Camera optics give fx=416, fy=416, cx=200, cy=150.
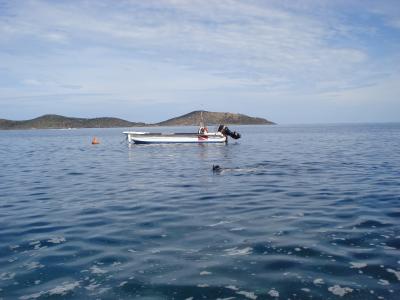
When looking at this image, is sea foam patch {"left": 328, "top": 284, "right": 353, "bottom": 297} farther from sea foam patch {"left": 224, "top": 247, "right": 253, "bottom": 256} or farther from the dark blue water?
sea foam patch {"left": 224, "top": 247, "right": 253, "bottom": 256}

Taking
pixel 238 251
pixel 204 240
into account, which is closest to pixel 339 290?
pixel 238 251

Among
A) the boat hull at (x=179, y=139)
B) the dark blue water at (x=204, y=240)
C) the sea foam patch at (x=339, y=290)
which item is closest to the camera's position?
the sea foam patch at (x=339, y=290)

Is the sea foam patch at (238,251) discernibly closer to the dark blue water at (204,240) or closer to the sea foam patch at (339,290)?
the dark blue water at (204,240)

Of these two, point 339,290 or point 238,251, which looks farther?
point 238,251

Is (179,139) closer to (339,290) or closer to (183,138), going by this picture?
(183,138)

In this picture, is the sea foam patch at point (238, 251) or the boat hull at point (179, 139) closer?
the sea foam patch at point (238, 251)

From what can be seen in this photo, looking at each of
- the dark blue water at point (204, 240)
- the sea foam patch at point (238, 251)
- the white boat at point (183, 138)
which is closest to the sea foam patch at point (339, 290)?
the dark blue water at point (204, 240)

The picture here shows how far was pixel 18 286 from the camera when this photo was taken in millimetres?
8844

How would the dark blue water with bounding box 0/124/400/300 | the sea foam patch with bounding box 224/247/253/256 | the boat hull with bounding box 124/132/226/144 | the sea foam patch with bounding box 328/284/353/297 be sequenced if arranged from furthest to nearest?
the boat hull with bounding box 124/132/226/144
the sea foam patch with bounding box 224/247/253/256
the dark blue water with bounding box 0/124/400/300
the sea foam patch with bounding box 328/284/353/297

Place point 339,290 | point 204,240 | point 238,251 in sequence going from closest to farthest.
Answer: point 339,290, point 238,251, point 204,240

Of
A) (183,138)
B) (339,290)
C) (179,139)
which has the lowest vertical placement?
(339,290)

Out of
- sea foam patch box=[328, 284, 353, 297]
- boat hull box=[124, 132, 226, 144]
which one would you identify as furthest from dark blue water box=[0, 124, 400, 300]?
boat hull box=[124, 132, 226, 144]

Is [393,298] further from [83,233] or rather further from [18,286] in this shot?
[83,233]

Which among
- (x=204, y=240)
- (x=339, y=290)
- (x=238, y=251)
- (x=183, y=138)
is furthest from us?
(x=183, y=138)
